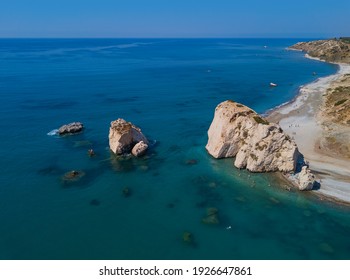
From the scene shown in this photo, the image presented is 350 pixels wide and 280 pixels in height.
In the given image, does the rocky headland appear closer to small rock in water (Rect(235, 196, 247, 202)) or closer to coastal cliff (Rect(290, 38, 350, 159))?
coastal cliff (Rect(290, 38, 350, 159))

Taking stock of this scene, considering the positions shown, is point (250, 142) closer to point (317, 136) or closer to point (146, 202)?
point (146, 202)

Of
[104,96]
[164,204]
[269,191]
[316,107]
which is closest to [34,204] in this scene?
[164,204]

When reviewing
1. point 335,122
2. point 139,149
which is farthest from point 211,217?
point 335,122

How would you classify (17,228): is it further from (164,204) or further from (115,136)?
(115,136)

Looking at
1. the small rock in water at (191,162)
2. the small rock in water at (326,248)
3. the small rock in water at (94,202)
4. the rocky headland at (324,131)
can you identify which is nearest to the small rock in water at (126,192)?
the small rock in water at (94,202)

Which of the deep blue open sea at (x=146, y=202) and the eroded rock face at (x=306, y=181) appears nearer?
the deep blue open sea at (x=146, y=202)

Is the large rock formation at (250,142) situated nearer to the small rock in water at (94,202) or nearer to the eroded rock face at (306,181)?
the eroded rock face at (306,181)

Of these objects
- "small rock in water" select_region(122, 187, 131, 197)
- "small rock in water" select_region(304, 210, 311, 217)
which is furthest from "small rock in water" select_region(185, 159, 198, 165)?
"small rock in water" select_region(304, 210, 311, 217)
